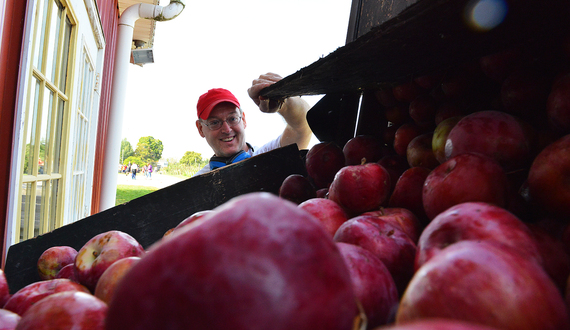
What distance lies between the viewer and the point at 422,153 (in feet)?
4.22

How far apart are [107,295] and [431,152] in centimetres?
115

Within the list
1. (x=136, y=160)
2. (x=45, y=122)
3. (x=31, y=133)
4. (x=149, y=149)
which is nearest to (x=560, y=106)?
(x=31, y=133)

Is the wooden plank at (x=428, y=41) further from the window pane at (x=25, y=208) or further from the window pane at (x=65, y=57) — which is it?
the window pane at (x=65, y=57)

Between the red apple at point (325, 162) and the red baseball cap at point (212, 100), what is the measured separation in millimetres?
2247

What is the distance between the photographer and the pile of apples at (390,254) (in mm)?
366

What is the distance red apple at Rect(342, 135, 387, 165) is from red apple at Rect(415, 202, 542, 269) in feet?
3.13

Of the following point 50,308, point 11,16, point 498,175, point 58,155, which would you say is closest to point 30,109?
point 11,16

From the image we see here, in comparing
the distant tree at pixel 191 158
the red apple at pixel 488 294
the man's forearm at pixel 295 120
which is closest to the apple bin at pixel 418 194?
the red apple at pixel 488 294

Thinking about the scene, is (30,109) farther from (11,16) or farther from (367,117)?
(367,117)

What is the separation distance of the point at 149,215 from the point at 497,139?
1.51 meters

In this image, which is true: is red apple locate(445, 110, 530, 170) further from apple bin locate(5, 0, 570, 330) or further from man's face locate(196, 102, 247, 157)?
man's face locate(196, 102, 247, 157)

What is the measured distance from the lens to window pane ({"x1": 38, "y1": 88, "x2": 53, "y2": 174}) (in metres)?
2.58

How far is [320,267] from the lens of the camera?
0.39m

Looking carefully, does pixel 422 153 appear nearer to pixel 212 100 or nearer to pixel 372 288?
pixel 372 288
